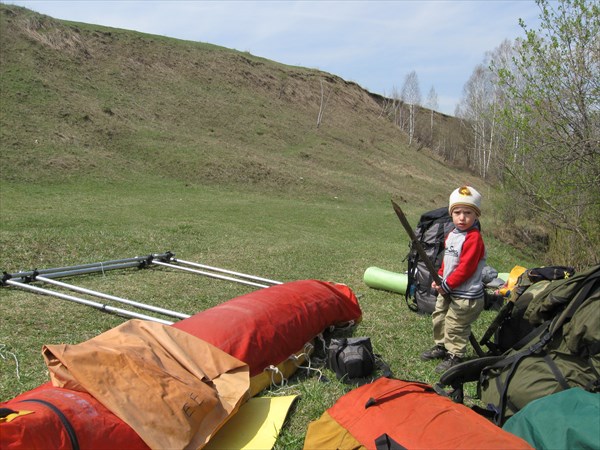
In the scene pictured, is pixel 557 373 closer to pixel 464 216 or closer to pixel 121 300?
pixel 464 216

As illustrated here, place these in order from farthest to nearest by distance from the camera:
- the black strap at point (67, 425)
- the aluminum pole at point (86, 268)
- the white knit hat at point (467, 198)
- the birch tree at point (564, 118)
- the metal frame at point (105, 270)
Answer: the birch tree at point (564, 118)
the aluminum pole at point (86, 268)
the metal frame at point (105, 270)
the white knit hat at point (467, 198)
the black strap at point (67, 425)

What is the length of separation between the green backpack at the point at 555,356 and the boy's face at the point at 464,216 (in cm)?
134

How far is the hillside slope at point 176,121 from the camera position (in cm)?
2638

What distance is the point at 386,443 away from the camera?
283cm

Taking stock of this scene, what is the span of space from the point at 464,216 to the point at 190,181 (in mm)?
23138

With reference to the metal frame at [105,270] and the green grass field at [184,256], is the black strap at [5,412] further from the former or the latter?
the metal frame at [105,270]

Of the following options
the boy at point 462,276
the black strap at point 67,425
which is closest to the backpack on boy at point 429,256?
the boy at point 462,276

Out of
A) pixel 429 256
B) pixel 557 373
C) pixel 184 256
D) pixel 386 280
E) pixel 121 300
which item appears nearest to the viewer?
pixel 557 373

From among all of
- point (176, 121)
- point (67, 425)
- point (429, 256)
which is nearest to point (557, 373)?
point (67, 425)

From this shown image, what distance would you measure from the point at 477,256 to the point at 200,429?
3.14m

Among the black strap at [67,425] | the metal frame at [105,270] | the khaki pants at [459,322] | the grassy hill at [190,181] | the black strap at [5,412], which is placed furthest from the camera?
the grassy hill at [190,181]

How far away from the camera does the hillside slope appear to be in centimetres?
2638

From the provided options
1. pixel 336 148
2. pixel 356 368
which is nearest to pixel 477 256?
pixel 356 368

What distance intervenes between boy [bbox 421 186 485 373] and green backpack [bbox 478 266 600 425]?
1.20 metres
